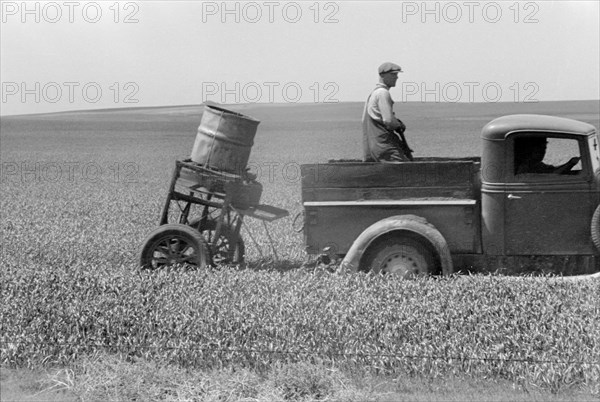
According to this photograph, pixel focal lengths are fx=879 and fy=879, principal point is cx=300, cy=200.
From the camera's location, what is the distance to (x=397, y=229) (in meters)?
8.94

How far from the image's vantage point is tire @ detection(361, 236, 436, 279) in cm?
901

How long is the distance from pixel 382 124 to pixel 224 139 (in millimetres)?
1851

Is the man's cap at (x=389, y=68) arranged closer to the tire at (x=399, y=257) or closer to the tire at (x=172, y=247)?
the tire at (x=399, y=257)

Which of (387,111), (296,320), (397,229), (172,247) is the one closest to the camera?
(296,320)

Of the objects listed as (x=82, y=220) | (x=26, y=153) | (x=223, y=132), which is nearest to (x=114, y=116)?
(x=26, y=153)

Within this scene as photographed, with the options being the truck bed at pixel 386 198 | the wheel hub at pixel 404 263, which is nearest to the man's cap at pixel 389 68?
the truck bed at pixel 386 198

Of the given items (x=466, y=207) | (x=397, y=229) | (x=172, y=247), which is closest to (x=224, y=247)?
(x=172, y=247)

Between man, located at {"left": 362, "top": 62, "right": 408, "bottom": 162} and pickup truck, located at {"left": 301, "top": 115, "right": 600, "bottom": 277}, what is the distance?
0.49m

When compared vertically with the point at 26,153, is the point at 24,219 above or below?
above

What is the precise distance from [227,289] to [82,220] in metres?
8.48

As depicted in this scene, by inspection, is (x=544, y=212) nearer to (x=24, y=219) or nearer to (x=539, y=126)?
(x=539, y=126)

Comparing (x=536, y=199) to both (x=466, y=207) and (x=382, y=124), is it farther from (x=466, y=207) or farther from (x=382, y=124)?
(x=382, y=124)

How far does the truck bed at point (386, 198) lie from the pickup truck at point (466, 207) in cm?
1

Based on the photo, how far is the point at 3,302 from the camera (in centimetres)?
800
